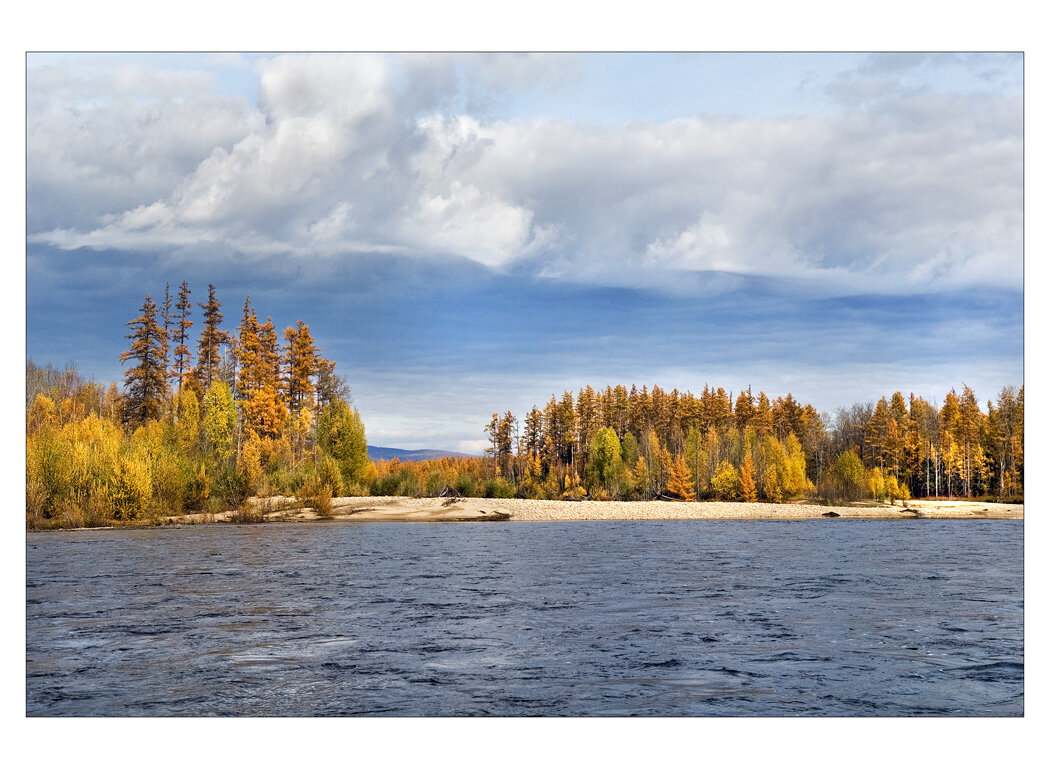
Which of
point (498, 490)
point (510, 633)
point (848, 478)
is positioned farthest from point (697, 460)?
point (510, 633)

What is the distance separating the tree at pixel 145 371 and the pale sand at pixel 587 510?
413 cm

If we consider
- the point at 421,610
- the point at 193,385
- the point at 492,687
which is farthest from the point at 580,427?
the point at 492,687

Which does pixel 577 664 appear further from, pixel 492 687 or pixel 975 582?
pixel 975 582

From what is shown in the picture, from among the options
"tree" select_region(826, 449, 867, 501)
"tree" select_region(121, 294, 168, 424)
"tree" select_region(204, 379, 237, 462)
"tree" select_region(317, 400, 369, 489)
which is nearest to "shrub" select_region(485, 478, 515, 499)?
"tree" select_region(317, 400, 369, 489)

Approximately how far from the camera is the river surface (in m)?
8.30

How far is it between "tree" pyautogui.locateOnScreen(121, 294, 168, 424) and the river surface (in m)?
8.06

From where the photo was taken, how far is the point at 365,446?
36656mm

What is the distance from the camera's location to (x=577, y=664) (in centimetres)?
950

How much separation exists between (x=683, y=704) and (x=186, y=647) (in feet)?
18.7

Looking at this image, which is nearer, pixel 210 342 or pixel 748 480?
pixel 210 342

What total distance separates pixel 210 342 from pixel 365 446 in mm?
7665

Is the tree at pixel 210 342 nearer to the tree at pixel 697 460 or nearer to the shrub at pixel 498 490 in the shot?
the shrub at pixel 498 490

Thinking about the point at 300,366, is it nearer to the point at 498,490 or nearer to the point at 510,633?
the point at 498,490

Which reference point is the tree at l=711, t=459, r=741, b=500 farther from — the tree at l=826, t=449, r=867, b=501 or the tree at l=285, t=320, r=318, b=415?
the tree at l=285, t=320, r=318, b=415
